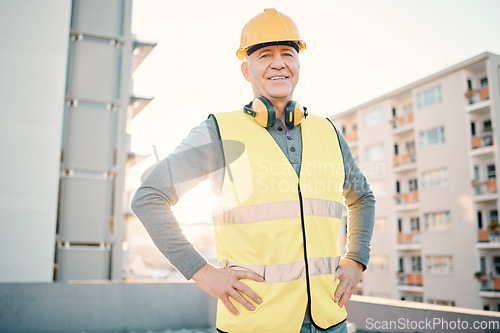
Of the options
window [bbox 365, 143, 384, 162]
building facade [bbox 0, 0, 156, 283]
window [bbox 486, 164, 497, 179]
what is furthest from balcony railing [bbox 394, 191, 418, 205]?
building facade [bbox 0, 0, 156, 283]

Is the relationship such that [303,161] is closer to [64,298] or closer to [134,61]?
[64,298]

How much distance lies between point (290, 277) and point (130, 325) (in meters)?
5.50

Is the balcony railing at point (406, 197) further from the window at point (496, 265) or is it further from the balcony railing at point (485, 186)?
the window at point (496, 265)

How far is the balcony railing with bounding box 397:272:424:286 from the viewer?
2705 centimetres

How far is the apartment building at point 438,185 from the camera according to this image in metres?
23.7

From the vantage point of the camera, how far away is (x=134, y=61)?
9.47 m

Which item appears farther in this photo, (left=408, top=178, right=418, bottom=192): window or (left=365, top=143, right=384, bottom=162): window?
(left=365, top=143, right=384, bottom=162): window

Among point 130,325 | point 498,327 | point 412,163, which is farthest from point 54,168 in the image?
point 412,163

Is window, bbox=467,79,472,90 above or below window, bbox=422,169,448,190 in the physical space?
above

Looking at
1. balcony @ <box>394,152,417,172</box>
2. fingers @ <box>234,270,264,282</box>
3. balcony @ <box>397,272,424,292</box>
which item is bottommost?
balcony @ <box>397,272,424,292</box>

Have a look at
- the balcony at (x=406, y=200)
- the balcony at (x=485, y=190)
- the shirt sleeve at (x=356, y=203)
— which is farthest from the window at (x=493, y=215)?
the shirt sleeve at (x=356, y=203)

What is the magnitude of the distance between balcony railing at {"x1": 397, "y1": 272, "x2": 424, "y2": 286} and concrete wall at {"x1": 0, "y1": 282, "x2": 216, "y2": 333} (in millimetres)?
23224

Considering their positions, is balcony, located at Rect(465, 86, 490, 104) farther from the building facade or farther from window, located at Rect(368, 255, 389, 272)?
the building facade

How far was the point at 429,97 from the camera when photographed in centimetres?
2725
